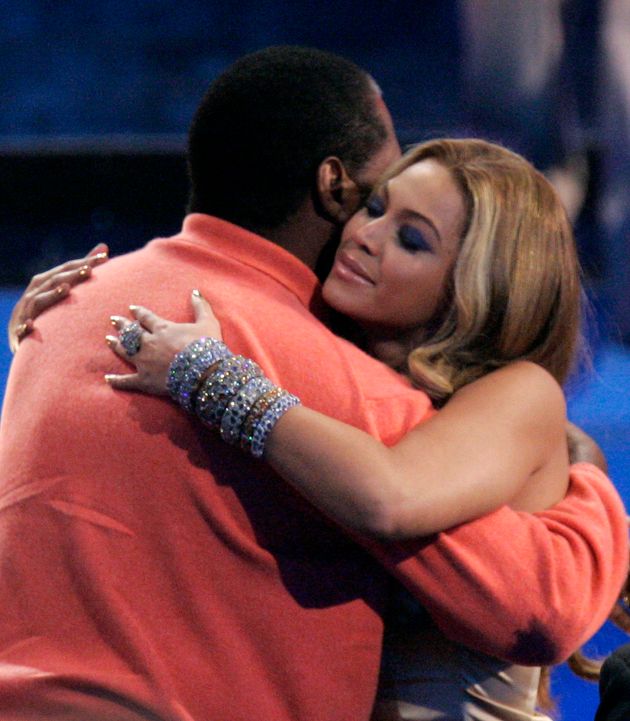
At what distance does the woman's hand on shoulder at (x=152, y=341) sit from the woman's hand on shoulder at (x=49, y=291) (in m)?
0.12

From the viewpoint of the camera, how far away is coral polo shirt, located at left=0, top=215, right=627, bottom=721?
1.20 metres

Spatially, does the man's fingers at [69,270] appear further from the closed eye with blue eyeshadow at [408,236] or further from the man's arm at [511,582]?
the man's arm at [511,582]

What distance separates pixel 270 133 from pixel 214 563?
432 millimetres

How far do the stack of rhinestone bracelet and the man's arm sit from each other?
0.15 metres

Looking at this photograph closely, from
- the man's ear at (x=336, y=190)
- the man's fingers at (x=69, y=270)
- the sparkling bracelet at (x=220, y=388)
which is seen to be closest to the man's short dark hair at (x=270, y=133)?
the man's ear at (x=336, y=190)

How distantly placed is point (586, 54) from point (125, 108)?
1.95m

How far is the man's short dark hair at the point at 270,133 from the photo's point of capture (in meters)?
1.35

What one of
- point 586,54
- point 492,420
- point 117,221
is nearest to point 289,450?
point 492,420

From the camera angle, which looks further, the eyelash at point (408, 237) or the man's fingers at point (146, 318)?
the eyelash at point (408, 237)

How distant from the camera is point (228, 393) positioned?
46.1 inches

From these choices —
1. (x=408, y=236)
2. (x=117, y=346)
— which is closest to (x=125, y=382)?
(x=117, y=346)

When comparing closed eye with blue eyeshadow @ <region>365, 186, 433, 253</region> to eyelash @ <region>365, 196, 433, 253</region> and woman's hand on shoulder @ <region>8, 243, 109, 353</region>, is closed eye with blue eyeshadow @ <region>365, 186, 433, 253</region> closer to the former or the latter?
eyelash @ <region>365, 196, 433, 253</region>

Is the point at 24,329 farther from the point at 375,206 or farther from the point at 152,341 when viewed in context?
the point at 375,206

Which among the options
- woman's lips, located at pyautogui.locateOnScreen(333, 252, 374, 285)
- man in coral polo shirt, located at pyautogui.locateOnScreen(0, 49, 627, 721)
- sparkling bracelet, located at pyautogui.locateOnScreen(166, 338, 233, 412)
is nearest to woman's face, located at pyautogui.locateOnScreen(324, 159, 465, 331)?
woman's lips, located at pyautogui.locateOnScreen(333, 252, 374, 285)
